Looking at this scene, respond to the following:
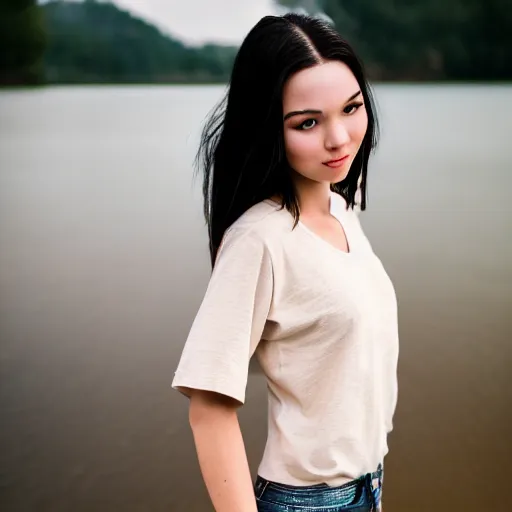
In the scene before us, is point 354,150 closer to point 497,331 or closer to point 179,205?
point 497,331

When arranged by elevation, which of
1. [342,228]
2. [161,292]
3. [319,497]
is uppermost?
[342,228]

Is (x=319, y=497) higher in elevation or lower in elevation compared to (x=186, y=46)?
lower

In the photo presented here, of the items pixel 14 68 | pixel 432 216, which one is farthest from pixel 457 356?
pixel 14 68

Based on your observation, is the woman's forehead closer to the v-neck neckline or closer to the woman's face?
the woman's face

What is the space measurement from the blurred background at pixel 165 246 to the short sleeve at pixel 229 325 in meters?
0.87

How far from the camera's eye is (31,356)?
90.0 inches

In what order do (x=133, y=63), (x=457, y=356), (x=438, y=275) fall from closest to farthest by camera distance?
(x=457, y=356) → (x=438, y=275) → (x=133, y=63)

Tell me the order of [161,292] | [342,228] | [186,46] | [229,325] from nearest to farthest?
1. [229,325]
2. [342,228]
3. [161,292]
4. [186,46]

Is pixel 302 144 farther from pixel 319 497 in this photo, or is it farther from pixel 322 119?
pixel 319 497

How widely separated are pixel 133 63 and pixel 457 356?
5.64 ft

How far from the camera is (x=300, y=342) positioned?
70 centimetres

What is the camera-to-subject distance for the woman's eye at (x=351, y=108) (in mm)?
709

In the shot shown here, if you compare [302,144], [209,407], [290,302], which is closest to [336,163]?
[302,144]

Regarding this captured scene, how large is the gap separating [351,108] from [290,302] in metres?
0.21
